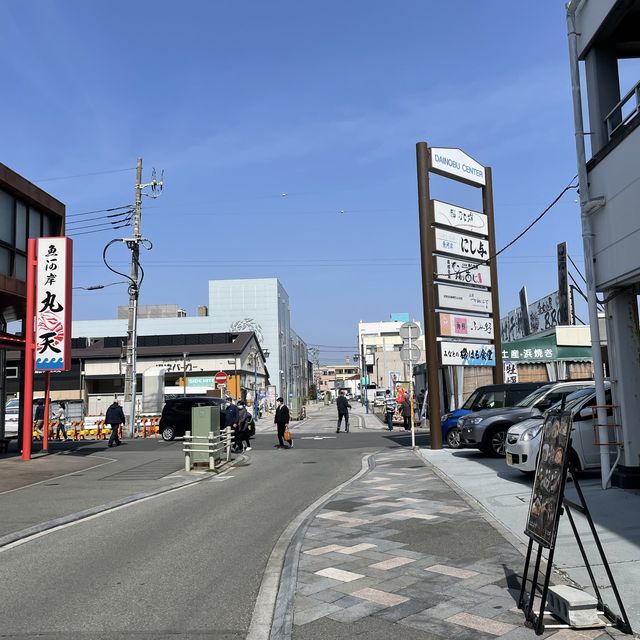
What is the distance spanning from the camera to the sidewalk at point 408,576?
471 centimetres

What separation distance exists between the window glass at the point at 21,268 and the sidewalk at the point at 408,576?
14801 mm

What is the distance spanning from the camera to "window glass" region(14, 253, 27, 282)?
20350 millimetres

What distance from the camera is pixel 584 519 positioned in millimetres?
8219

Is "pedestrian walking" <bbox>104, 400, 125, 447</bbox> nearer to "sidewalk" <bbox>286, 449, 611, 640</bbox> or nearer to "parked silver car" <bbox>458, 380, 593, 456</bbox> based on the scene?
"parked silver car" <bbox>458, 380, 593, 456</bbox>

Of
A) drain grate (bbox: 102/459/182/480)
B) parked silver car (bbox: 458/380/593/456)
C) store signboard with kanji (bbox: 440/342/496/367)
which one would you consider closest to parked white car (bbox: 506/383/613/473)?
parked silver car (bbox: 458/380/593/456)

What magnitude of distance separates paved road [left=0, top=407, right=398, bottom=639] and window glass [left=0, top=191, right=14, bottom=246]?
38.5 feet

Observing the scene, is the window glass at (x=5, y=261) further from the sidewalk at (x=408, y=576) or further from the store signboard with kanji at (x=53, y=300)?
the sidewalk at (x=408, y=576)

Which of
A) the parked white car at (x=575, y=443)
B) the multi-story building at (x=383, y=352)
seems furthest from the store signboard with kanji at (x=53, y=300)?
the multi-story building at (x=383, y=352)

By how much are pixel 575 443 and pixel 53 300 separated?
15.0 m

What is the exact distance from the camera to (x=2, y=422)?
2170cm

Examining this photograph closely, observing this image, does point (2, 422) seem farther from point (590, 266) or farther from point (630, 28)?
point (630, 28)

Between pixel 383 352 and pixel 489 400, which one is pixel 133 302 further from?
pixel 383 352

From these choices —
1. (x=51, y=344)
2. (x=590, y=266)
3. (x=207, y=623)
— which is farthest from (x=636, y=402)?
(x=51, y=344)

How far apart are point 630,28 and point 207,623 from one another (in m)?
10.1
